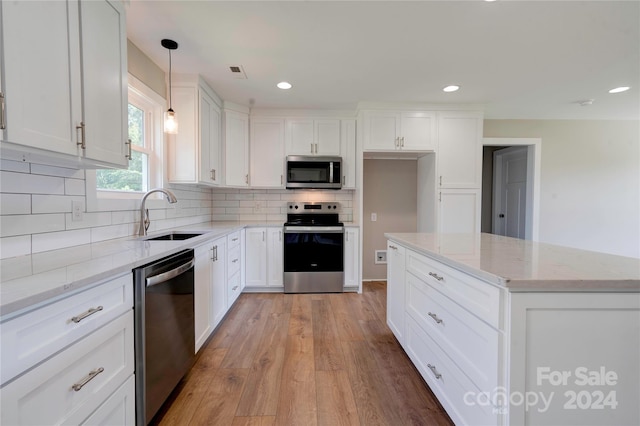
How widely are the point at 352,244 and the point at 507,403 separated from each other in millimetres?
2397

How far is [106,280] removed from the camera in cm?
101

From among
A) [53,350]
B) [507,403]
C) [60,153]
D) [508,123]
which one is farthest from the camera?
[508,123]

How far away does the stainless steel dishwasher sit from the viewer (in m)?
1.19

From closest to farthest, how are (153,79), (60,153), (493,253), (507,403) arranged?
(507,403)
(60,153)
(493,253)
(153,79)

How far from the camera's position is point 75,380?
2.90 ft

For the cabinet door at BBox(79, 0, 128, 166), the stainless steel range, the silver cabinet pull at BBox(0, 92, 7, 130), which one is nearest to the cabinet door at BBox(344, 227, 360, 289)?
the stainless steel range

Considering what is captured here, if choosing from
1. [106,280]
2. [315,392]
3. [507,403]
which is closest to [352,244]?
[315,392]

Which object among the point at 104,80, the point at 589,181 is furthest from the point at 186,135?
the point at 589,181

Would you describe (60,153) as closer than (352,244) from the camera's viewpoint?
Yes

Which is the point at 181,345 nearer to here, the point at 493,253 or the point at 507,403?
the point at 507,403

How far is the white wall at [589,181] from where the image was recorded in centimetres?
388

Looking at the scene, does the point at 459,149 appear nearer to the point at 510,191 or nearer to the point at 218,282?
the point at 510,191

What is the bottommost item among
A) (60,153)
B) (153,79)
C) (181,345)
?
(181,345)

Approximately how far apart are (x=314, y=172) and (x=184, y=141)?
153 centimetres
